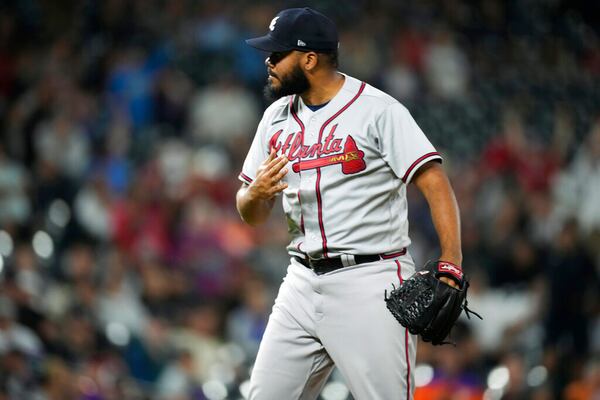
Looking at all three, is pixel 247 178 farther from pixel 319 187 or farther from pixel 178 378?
pixel 178 378

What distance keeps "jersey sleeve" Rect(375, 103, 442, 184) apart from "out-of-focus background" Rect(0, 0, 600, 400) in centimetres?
260

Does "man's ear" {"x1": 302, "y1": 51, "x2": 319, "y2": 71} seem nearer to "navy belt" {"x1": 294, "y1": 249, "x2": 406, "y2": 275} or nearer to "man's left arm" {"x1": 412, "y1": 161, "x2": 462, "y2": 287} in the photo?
"man's left arm" {"x1": 412, "y1": 161, "x2": 462, "y2": 287}

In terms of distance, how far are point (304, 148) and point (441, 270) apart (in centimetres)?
70

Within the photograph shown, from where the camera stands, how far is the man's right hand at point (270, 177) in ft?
12.9

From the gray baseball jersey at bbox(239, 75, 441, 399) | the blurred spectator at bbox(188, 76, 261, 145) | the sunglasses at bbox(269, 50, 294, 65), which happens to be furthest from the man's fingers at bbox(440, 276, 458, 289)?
the blurred spectator at bbox(188, 76, 261, 145)

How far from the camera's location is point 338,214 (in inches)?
153

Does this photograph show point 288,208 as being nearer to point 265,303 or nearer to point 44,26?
point 265,303

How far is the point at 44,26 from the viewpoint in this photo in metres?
10.5

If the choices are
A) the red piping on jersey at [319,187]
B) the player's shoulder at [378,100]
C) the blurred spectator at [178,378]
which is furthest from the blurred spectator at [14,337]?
the player's shoulder at [378,100]

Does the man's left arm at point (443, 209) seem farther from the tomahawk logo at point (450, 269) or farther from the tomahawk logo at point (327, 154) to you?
the tomahawk logo at point (327, 154)

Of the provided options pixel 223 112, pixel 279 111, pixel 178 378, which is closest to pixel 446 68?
pixel 223 112

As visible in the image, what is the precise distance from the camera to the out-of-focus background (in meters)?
7.27

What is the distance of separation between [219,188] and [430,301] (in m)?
5.67

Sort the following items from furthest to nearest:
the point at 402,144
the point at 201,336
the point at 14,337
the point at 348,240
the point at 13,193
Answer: the point at 13,193 → the point at 201,336 → the point at 14,337 → the point at 348,240 → the point at 402,144
